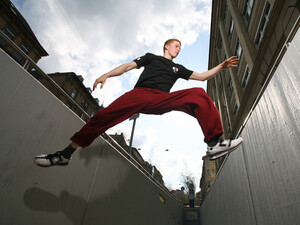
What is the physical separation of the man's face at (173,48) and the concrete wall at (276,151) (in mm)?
1494

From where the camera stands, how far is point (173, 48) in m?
3.05

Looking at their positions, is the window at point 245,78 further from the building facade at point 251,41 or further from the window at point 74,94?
the window at point 74,94

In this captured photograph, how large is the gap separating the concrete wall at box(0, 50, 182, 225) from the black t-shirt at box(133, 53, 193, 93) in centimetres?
193

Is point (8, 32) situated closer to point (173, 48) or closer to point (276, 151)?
point (173, 48)

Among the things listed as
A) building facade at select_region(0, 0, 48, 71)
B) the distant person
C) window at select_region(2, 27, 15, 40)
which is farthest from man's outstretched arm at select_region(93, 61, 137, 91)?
window at select_region(2, 27, 15, 40)

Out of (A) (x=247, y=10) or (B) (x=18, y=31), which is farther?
(B) (x=18, y=31)

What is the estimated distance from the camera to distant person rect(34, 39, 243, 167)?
217 cm

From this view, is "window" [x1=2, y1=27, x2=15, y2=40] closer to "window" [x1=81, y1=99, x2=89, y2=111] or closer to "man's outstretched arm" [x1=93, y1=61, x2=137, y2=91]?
"window" [x1=81, y1=99, x2=89, y2=111]

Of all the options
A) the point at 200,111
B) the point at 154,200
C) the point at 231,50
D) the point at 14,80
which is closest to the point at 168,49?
the point at 200,111

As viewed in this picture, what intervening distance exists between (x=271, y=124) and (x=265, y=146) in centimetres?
41

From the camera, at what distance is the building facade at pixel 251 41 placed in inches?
275

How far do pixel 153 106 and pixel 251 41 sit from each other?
13.2 m

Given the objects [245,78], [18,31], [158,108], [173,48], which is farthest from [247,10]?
[18,31]

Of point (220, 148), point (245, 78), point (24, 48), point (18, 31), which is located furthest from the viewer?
point (24, 48)
